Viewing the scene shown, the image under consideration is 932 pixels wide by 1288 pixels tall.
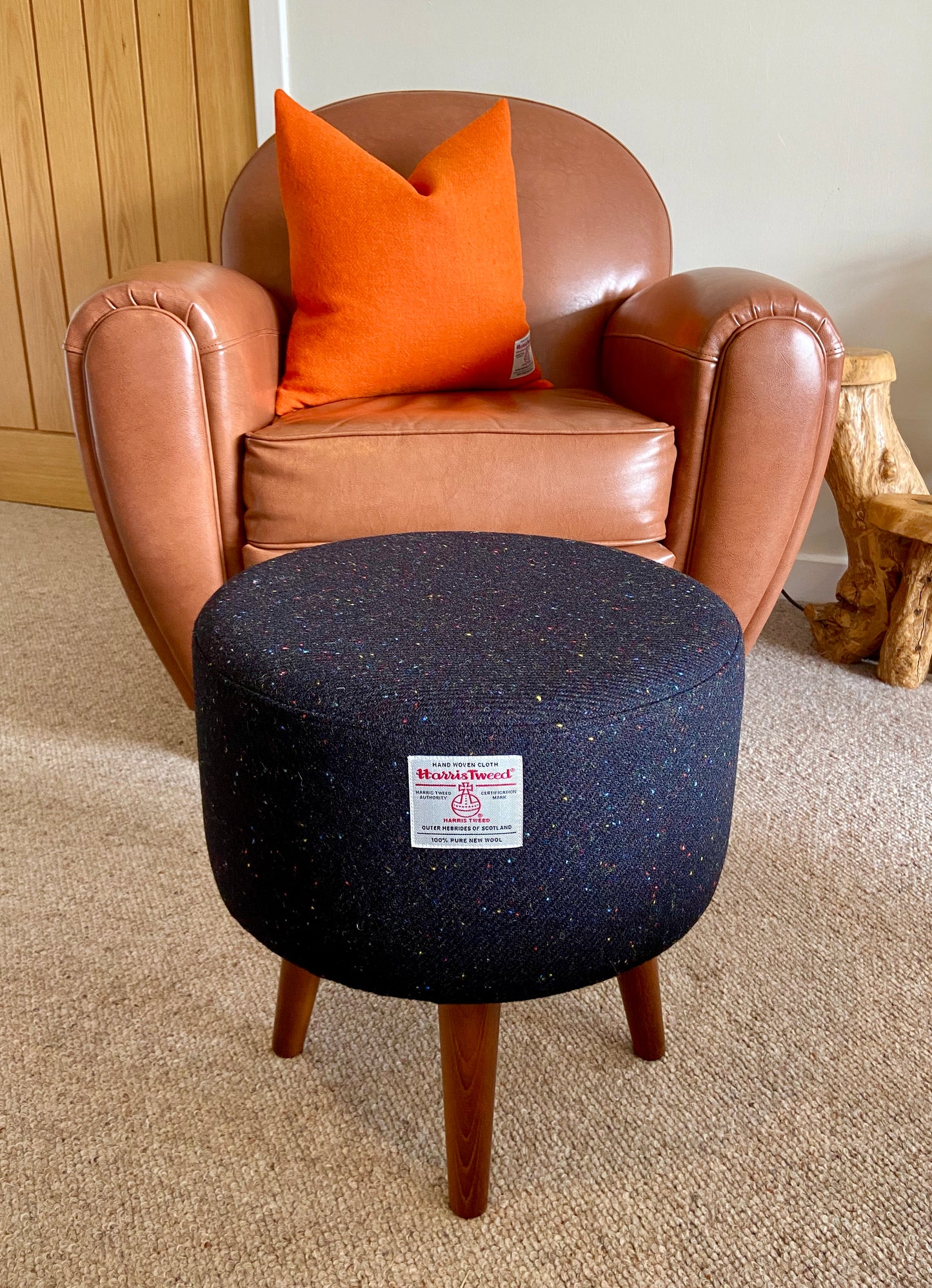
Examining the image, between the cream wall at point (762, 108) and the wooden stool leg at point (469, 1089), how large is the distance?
1.73 metres

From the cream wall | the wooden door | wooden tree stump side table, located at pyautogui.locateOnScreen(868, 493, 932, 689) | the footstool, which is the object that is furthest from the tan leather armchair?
the wooden door

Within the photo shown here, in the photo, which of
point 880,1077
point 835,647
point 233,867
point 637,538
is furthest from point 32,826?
point 835,647

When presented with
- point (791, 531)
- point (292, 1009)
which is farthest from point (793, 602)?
point (292, 1009)

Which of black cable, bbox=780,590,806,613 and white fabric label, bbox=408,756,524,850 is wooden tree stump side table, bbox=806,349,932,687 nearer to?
black cable, bbox=780,590,806,613

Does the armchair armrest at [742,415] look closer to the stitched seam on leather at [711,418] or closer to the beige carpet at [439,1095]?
the stitched seam on leather at [711,418]

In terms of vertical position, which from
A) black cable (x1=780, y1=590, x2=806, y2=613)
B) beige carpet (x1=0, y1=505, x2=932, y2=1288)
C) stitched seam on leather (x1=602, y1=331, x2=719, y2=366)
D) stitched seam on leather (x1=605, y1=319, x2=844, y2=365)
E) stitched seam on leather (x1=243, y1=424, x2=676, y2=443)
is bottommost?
black cable (x1=780, y1=590, x2=806, y2=613)

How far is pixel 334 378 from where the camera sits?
162cm

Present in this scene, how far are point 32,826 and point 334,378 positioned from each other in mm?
804

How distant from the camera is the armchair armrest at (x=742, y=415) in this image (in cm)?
138

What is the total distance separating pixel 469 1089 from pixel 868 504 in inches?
56.3

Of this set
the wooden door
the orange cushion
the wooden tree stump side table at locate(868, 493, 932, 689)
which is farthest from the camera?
the wooden door

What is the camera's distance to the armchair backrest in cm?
186

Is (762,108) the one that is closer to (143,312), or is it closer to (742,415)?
(742,415)

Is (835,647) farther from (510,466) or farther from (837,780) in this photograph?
(510,466)
